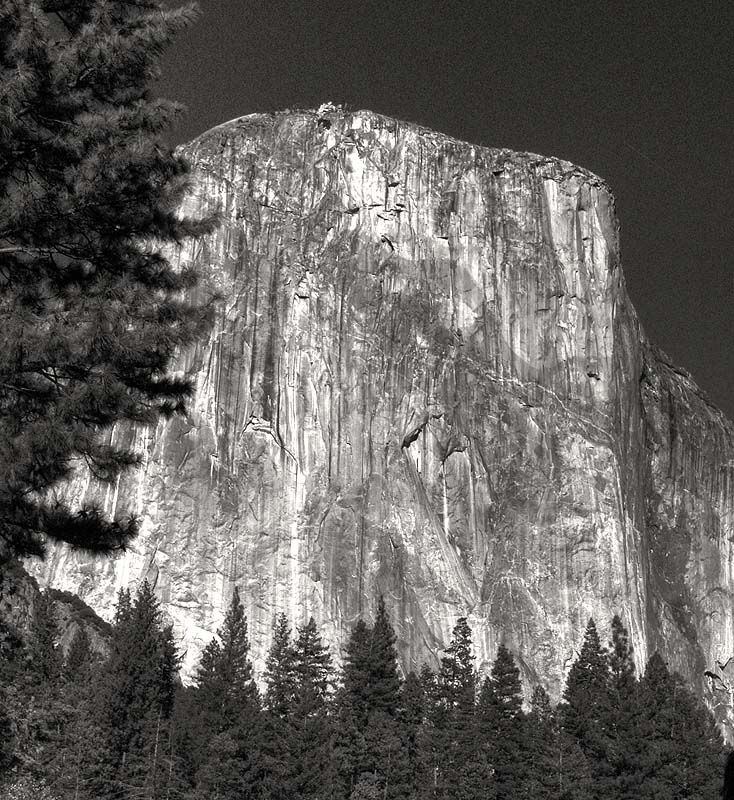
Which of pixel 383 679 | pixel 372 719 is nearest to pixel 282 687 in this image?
pixel 372 719

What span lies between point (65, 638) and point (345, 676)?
25.4 metres

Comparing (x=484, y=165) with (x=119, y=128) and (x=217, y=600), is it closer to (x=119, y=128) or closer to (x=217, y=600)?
(x=217, y=600)

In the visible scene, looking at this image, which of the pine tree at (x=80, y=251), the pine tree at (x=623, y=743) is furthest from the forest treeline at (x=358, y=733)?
the pine tree at (x=80, y=251)

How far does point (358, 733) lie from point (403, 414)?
4360 cm

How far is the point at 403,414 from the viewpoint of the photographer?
90.6 m

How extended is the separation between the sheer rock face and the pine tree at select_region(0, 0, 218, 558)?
70143mm

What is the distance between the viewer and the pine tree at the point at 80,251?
13.6m

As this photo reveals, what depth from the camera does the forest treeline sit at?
4319cm

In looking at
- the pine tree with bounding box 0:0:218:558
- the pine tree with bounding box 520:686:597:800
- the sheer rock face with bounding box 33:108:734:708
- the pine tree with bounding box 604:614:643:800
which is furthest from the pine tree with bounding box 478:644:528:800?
the pine tree with bounding box 0:0:218:558

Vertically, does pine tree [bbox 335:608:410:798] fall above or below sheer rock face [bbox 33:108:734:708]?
below

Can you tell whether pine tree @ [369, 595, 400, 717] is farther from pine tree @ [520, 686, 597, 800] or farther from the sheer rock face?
the sheer rock face

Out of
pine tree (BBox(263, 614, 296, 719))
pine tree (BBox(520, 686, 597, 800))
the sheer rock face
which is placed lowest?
pine tree (BBox(520, 686, 597, 800))

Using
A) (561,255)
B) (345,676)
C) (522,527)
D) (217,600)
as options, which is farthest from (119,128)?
(561,255)

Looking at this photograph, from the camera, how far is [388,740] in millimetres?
46719
